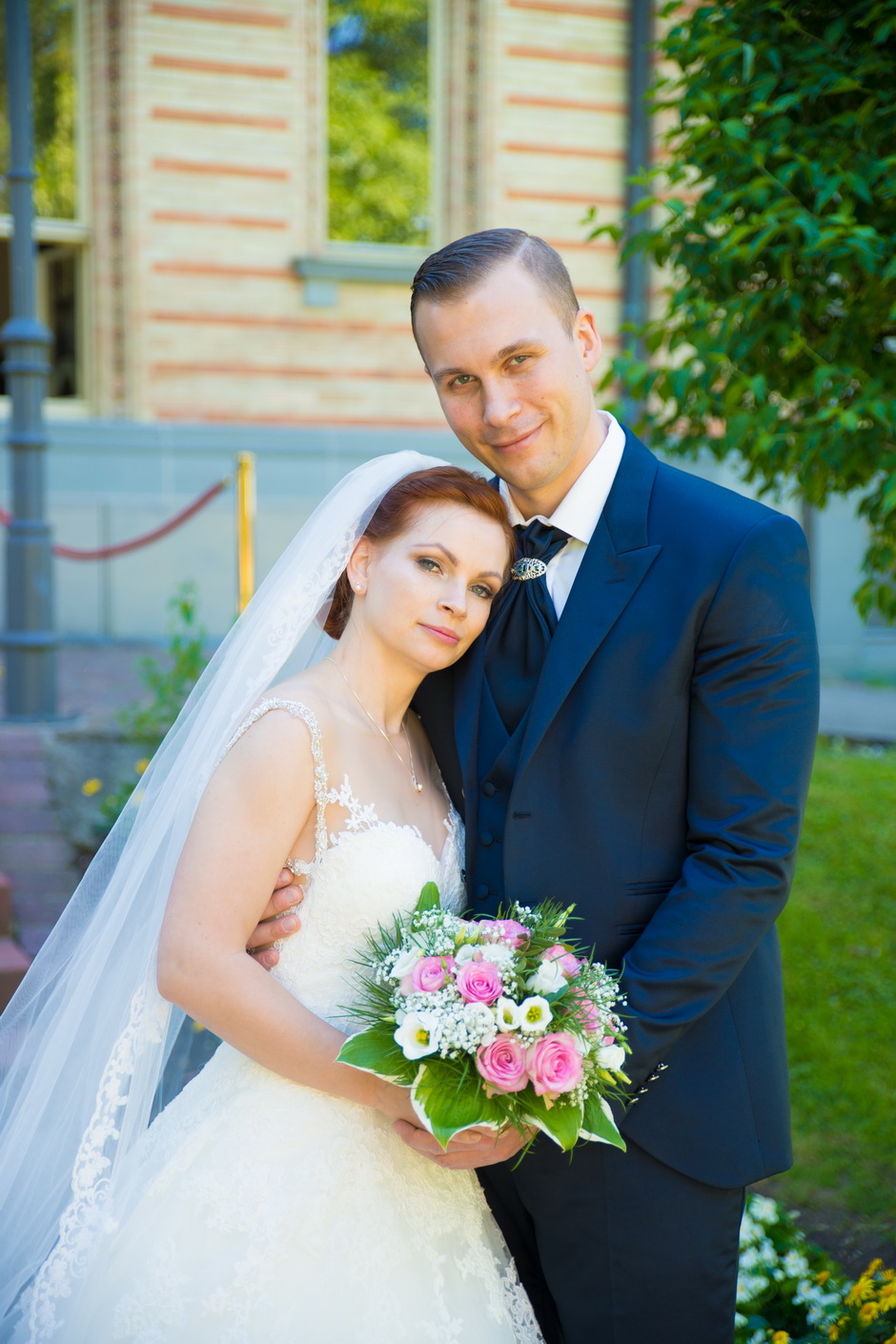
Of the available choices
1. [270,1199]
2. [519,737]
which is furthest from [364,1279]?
[519,737]

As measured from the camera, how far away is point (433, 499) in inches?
97.2

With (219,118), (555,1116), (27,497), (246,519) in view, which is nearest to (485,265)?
(555,1116)

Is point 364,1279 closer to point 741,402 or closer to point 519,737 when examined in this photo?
point 519,737

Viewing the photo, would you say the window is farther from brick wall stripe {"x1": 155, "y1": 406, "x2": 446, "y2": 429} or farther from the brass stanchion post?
the brass stanchion post

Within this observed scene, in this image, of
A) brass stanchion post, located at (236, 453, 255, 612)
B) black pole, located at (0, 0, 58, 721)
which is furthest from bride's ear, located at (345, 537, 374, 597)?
black pole, located at (0, 0, 58, 721)

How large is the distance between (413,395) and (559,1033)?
8.65 meters

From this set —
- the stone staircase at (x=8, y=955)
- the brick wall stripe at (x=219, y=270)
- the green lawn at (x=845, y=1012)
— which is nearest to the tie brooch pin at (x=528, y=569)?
the stone staircase at (x=8, y=955)

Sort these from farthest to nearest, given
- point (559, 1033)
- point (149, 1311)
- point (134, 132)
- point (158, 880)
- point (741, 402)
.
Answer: point (134, 132)
point (741, 402)
point (158, 880)
point (149, 1311)
point (559, 1033)

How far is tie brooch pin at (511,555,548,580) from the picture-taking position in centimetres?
241

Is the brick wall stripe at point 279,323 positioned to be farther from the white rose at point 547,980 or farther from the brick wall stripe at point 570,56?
the white rose at point 547,980

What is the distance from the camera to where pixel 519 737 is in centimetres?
228

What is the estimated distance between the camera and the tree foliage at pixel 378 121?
996cm

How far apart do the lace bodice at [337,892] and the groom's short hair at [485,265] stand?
0.85 meters

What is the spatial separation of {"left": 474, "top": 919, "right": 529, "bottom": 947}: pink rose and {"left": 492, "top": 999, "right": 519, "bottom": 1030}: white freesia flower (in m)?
0.14
